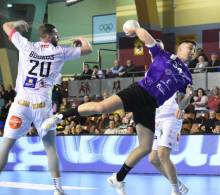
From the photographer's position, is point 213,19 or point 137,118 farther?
Result: point 213,19

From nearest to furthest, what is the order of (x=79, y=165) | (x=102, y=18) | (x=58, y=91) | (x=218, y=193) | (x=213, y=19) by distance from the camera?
(x=218, y=193)
(x=79, y=165)
(x=58, y=91)
(x=213, y=19)
(x=102, y=18)

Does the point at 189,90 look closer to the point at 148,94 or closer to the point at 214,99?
the point at 148,94

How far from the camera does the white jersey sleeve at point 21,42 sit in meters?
6.76

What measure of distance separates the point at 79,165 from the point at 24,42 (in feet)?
22.5

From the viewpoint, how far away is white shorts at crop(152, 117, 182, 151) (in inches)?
278

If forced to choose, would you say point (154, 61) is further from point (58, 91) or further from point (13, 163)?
point (58, 91)

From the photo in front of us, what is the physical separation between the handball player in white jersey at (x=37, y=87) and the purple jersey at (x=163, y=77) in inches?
32.3

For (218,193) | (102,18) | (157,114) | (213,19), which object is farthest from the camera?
(102,18)

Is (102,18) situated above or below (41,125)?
above

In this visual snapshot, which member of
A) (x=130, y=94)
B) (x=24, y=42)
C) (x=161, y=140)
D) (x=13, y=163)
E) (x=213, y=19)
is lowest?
(x=13, y=163)

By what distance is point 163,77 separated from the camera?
21.9 ft

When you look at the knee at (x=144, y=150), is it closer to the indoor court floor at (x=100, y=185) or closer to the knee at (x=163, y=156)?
the knee at (x=163, y=156)

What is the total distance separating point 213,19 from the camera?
2384 centimetres

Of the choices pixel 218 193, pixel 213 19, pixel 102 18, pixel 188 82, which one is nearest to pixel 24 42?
pixel 188 82
